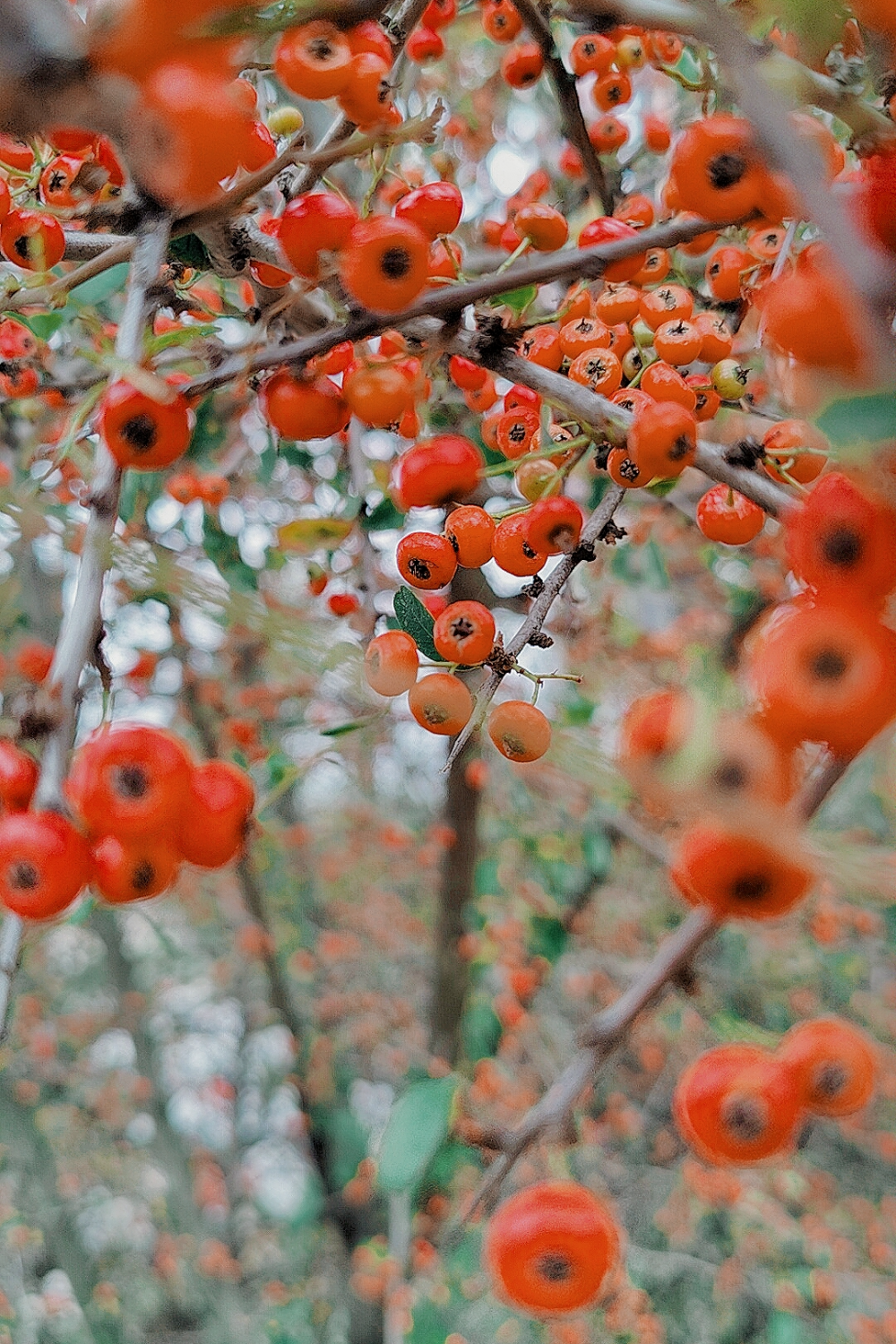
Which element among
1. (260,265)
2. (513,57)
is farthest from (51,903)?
(513,57)

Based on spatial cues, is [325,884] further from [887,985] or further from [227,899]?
[887,985]

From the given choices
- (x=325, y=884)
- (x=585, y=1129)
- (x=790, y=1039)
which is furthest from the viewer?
(x=325, y=884)

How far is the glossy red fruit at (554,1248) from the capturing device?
760mm

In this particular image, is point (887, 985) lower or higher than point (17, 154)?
lower

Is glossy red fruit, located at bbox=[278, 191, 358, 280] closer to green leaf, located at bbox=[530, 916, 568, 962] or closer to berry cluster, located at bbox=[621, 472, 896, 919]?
berry cluster, located at bbox=[621, 472, 896, 919]

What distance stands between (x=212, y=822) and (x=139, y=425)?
40cm

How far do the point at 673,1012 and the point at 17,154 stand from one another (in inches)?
188

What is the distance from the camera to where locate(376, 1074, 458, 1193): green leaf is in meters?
0.80

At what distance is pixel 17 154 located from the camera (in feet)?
4.29

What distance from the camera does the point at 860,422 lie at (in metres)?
0.43

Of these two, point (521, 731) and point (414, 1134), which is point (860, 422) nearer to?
point (521, 731)

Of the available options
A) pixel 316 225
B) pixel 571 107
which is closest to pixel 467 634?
pixel 316 225

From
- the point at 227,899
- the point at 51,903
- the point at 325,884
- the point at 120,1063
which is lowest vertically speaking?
the point at 120,1063

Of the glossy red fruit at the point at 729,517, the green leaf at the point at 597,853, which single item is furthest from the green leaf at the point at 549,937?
the glossy red fruit at the point at 729,517
